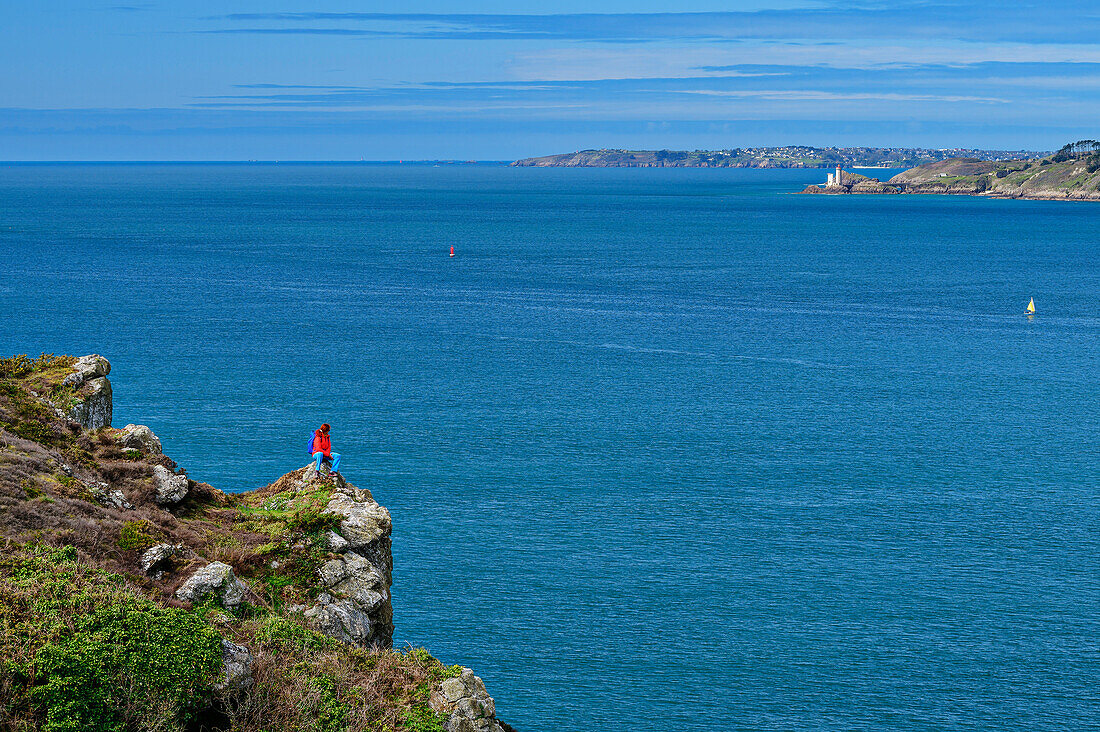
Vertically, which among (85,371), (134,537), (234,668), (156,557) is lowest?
(234,668)

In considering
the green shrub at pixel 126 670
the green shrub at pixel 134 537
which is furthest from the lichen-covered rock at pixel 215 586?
the green shrub at pixel 126 670

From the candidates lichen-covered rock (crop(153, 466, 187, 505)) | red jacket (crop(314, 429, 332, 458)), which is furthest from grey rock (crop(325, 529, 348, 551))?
red jacket (crop(314, 429, 332, 458))

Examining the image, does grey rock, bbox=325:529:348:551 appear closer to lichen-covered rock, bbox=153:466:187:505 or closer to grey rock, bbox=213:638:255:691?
lichen-covered rock, bbox=153:466:187:505

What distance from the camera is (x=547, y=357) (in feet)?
333

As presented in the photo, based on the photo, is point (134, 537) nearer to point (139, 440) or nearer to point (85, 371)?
point (139, 440)

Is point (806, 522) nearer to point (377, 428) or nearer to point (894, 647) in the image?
point (894, 647)

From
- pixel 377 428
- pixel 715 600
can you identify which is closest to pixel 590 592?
pixel 715 600

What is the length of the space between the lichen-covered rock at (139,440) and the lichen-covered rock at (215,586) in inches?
310

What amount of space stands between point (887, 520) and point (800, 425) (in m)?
18.1

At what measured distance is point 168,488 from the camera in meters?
28.8

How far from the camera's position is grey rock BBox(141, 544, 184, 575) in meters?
24.4

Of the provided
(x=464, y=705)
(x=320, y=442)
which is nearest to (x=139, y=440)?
(x=320, y=442)

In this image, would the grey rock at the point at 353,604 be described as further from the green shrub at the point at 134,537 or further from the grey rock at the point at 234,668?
the green shrub at the point at 134,537

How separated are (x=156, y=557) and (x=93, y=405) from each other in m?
12.5
